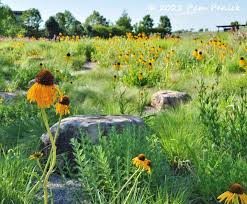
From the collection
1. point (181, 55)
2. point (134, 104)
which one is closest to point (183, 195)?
point (134, 104)

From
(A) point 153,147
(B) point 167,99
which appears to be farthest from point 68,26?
(A) point 153,147

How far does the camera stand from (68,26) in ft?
157

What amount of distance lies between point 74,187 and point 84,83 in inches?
218

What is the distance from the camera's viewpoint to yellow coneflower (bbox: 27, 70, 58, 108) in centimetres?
160

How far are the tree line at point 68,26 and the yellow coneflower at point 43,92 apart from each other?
33745 mm

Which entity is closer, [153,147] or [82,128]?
[153,147]

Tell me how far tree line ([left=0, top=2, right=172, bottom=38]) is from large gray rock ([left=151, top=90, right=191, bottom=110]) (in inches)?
1114

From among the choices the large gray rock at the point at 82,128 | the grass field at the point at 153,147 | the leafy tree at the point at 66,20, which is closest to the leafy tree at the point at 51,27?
the leafy tree at the point at 66,20

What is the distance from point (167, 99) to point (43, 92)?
5.48 meters

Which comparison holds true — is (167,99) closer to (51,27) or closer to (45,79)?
(45,79)

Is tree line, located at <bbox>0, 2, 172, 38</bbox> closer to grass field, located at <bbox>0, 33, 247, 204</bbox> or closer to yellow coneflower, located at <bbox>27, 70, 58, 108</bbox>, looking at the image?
grass field, located at <bbox>0, 33, 247, 204</bbox>

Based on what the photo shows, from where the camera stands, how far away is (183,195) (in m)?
3.13

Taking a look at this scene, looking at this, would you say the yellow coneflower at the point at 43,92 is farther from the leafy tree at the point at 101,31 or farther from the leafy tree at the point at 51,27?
the leafy tree at the point at 51,27

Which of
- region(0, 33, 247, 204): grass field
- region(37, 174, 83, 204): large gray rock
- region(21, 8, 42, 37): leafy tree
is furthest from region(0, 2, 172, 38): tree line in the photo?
region(37, 174, 83, 204): large gray rock
